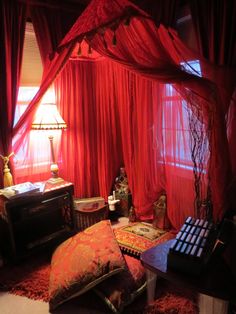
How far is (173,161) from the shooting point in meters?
2.33

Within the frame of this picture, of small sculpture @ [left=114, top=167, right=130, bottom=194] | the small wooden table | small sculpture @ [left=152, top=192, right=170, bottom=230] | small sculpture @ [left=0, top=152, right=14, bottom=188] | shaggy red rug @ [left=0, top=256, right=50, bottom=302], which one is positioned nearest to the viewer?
the small wooden table

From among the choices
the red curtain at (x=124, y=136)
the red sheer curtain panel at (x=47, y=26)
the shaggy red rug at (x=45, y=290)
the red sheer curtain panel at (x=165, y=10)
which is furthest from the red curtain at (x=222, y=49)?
the red sheer curtain panel at (x=47, y=26)

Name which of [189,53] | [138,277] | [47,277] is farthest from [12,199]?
[189,53]

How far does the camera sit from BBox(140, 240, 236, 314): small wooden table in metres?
1.13

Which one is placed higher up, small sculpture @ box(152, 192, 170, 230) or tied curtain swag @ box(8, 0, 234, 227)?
tied curtain swag @ box(8, 0, 234, 227)

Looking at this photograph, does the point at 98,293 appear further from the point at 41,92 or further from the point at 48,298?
the point at 41,92

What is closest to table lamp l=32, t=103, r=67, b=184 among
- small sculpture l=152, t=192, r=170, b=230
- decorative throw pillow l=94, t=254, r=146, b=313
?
small sculpture l=152, t=192, r=170, b=230

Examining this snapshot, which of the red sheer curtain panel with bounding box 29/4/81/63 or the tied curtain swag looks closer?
the tied curtain swag

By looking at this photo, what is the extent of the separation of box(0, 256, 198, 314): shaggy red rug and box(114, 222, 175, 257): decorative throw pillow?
0.32 m

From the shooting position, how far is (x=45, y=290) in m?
1.84

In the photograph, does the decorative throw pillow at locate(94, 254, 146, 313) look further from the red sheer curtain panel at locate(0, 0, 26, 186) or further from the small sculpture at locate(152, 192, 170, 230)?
the red sheer curtain panel at locate(0, 0, 26, 186)

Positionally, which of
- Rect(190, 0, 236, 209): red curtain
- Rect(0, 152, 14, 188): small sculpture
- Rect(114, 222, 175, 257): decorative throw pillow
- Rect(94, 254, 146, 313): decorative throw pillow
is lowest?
Rect(94, 254, 146, 313): decorative throw pillow

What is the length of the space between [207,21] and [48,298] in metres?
2.17

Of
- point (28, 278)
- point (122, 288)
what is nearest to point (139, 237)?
point (122, 288)
